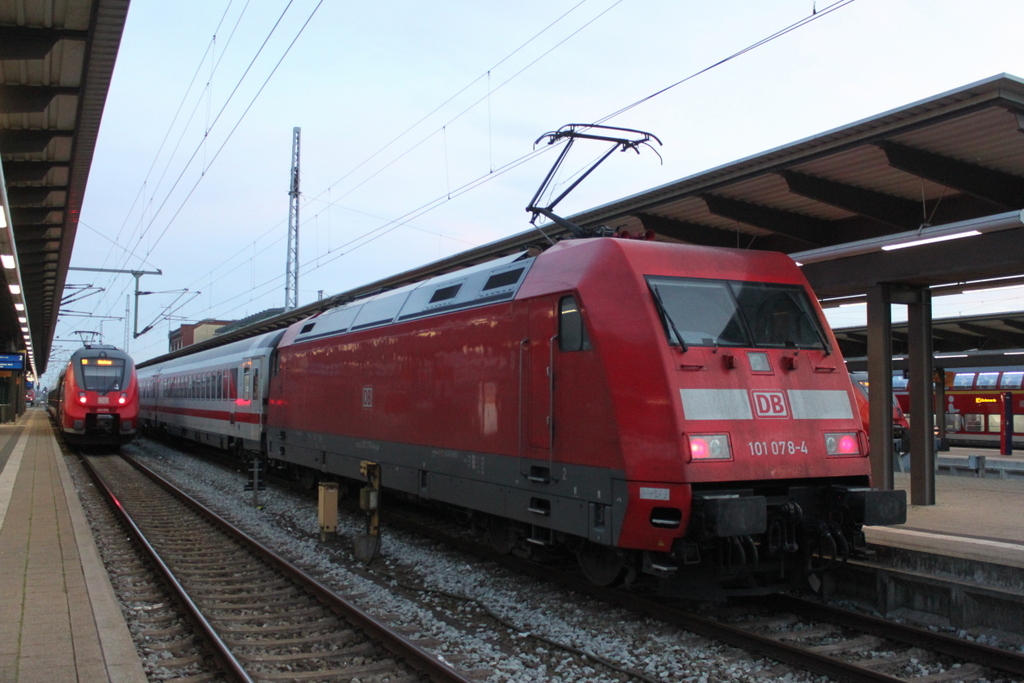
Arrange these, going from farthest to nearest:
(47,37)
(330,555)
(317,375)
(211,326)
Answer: (211,326)
(317,375)
(330,555)
(47,37)

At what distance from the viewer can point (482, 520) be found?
938 cm

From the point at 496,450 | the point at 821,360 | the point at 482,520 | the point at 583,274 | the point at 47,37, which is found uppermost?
the point at 47,37

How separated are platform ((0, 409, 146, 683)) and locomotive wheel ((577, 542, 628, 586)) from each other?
3833 mm

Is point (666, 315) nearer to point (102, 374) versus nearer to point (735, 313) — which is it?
point (735, 313)

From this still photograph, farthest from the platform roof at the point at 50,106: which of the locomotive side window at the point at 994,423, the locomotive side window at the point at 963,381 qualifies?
the locomotive side window at the point at 994,423

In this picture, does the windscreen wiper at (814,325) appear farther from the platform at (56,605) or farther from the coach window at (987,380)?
the coach window at (987,380)

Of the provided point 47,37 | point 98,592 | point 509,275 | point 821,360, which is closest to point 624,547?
point 821,360

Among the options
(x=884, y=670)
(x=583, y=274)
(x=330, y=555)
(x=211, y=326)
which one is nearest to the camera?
(x=884, y=670)

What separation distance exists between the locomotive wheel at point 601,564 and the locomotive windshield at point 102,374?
2201cm

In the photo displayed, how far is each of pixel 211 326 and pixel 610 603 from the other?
86.7 m

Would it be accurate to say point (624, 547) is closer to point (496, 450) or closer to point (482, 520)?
point (496, 450)

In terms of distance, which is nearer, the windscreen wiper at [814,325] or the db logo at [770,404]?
the db logo at [770,404]

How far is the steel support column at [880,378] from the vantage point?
11023 millimetres

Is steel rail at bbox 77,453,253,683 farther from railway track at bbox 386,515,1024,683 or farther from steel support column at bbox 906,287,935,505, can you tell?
steel support column at bbox 906,287,935,505
